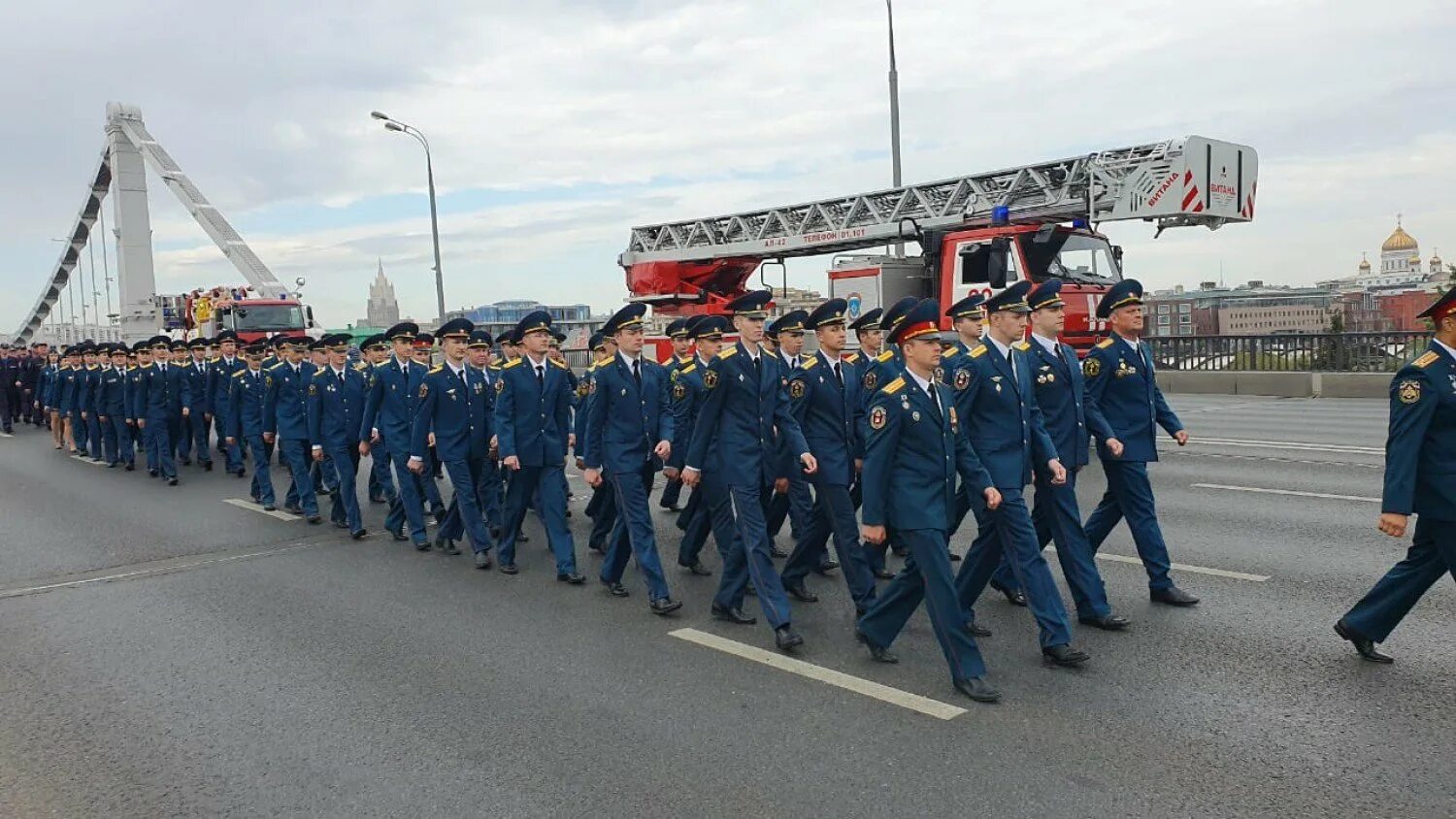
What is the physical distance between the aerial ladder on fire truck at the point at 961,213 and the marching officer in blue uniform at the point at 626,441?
27.2ft

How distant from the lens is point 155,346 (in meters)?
14.8

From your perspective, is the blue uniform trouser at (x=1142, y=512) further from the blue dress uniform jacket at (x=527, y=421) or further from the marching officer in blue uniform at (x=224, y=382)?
the marching officer in blue uniform at (x=224, y=382)

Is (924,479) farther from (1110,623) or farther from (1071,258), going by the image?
(1071,258)

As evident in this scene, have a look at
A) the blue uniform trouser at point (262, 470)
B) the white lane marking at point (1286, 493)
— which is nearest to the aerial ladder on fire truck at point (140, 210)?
the blue uniform trouser at point (262, 470)

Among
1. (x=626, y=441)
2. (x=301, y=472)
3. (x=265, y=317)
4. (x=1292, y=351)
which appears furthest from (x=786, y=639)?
(x=265, y=317)

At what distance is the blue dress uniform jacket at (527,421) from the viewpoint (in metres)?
7.64

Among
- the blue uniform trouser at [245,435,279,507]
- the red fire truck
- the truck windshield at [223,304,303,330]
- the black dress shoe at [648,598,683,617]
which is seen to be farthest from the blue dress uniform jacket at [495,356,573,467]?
the truck windshield at [223,304,303,330]

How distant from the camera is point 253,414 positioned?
1203 cm

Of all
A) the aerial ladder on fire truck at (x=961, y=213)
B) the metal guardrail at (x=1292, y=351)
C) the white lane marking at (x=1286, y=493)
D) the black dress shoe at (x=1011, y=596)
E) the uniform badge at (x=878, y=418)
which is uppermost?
the aerial ladder on fire truck at (x=961, y=213)

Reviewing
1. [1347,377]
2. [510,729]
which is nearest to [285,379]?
[510,729]

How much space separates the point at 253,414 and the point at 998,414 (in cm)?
956

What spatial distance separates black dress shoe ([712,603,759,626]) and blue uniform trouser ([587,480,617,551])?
2.40 metres

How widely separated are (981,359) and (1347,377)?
16946mm

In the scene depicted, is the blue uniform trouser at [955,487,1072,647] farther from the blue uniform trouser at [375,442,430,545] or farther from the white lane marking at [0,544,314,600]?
the white lane marking at [0,544,314,600]
